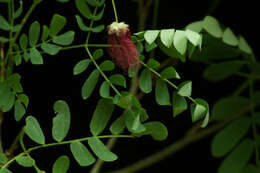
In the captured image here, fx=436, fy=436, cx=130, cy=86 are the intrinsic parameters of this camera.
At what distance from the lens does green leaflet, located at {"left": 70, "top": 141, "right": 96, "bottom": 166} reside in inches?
24.3

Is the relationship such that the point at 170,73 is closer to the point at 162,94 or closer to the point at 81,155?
the point at 162,94

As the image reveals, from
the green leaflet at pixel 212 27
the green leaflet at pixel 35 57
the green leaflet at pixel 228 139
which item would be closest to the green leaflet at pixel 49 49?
the green leaflet at pixel 35 57

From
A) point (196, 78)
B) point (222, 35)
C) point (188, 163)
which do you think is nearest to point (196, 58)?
point (222, 35)

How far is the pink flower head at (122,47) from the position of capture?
61 centimetres

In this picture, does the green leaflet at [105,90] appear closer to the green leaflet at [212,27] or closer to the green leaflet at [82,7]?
the green leaflet at [82,7]

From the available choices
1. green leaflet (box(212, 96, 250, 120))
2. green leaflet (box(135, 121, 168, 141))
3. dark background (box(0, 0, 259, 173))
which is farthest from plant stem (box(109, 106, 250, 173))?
green leaflet (box(135, 121, 168, 141))

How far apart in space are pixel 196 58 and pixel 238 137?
18 cm

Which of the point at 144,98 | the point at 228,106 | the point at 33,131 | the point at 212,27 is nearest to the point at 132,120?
the point at 33,131

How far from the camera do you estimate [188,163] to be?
1187 mm

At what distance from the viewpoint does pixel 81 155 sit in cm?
62

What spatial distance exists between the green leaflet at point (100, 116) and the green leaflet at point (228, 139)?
31cm

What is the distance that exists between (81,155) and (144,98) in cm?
53

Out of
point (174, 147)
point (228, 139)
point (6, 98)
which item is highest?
point (6, 98)

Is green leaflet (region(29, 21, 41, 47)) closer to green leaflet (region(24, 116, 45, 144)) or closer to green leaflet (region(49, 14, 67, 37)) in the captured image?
green leaflet (region(49, 14, 67, 37))
